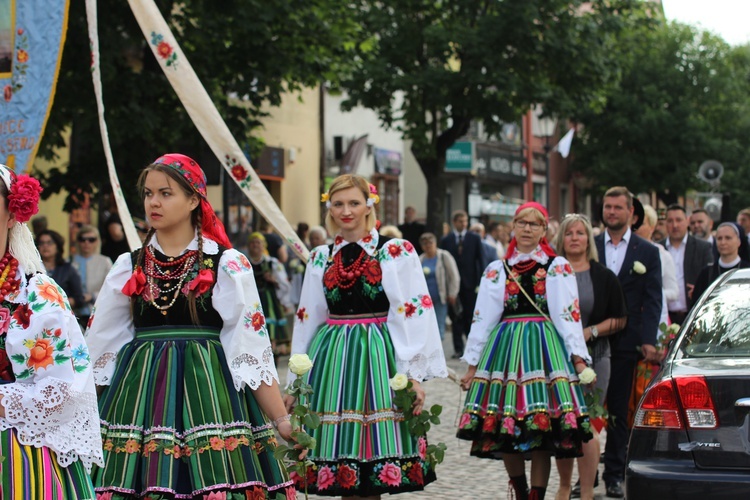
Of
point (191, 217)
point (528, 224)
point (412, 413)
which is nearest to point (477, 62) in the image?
point (528, 224)

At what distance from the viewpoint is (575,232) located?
324 inches

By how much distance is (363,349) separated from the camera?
650 centimetres

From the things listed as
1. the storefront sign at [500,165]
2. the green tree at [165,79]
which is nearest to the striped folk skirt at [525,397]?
the green tree at [165,79]

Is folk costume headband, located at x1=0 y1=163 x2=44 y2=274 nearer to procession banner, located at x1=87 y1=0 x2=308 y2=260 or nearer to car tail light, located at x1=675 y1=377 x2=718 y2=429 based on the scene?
car tail light, located at x1=675 y1=377 x2=718 y2=429

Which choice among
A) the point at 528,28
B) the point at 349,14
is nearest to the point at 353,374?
the point at 349,14

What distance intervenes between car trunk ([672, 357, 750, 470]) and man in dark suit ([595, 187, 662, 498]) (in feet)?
9.87

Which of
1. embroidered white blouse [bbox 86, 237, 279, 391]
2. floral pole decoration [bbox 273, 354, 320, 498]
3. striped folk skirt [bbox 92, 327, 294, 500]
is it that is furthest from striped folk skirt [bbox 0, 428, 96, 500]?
floral pole decoration [bbox 273, 354, 320, 498]

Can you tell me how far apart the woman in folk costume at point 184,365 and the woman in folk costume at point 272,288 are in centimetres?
1095

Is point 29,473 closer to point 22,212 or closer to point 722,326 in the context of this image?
point 22,212

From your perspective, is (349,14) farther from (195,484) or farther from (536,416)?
(195,484)

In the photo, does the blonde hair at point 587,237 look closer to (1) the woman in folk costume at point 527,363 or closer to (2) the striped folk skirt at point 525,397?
(1) the woman in folk costume at point 527,363

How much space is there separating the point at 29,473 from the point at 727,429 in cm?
287

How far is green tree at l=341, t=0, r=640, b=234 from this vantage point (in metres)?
22.8

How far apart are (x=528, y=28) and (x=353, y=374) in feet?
55.2
